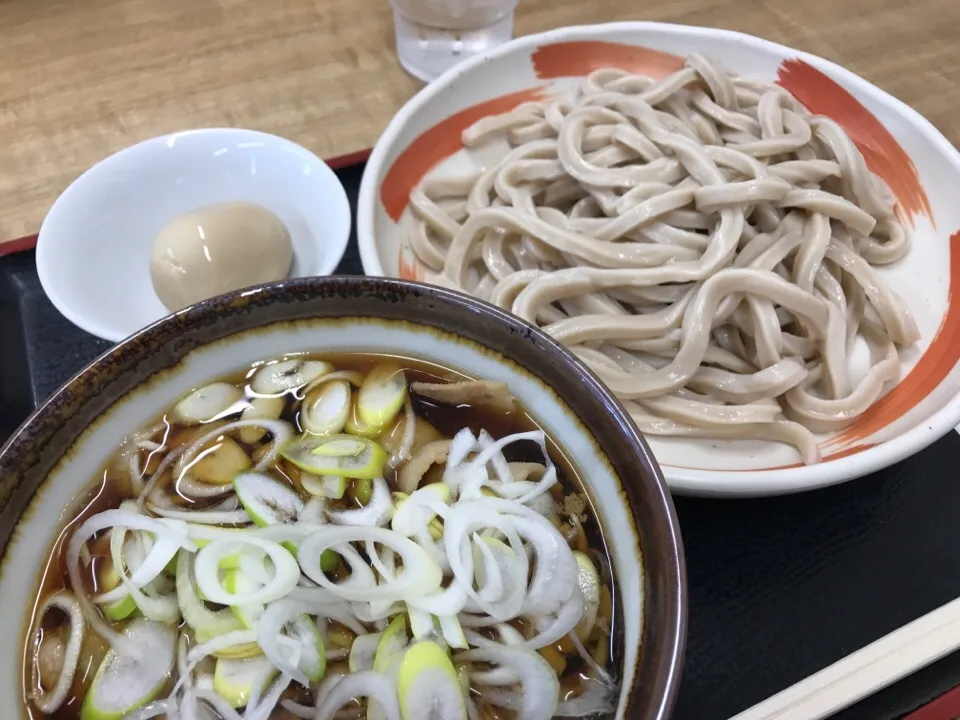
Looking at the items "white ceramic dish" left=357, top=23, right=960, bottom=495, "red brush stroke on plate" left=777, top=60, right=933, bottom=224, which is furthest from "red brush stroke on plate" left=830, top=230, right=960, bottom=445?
"red brush stroke on plate" left=777, top=60, right=933, bottom=224

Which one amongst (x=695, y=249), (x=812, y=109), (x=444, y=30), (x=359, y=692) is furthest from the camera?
(x=444, y=30)

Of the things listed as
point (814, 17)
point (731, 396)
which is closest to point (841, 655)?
point (731, 396)

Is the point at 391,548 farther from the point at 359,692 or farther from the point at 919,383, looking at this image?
the point at 919,383

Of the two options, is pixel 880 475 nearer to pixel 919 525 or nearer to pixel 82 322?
pixel 919 525

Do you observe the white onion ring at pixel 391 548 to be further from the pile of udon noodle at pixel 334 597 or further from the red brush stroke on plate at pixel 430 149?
the red brush stroke on plate at pixel 430 149

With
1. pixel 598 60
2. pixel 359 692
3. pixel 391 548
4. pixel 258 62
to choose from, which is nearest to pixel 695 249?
pixel 598 60

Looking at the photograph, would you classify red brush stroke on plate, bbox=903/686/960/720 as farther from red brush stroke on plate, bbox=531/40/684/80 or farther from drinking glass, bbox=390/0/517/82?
drinking glass, bbox=390/0/517/82
